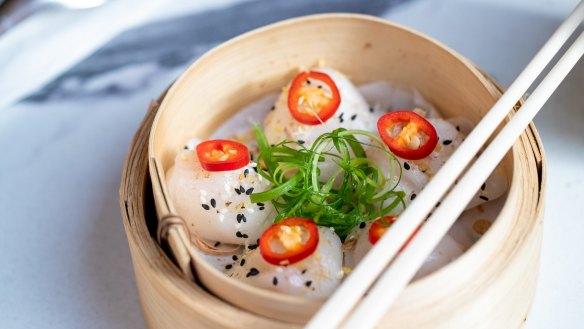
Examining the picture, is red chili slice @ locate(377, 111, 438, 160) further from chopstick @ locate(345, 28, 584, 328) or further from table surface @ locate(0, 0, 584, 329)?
table surface @ locate(0, 0, 584, 329)

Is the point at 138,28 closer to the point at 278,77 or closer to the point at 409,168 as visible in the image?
the point at 278,77

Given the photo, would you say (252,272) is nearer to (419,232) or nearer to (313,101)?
(419,232)

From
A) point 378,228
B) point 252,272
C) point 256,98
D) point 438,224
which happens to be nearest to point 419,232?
point 438,224

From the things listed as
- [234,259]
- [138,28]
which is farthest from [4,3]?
[234,259]

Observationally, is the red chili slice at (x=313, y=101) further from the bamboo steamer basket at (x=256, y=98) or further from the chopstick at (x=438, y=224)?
the chopstick at (x=438, y=224)

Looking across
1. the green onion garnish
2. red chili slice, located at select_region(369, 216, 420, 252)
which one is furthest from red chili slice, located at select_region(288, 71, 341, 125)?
red chili slice, located at select_region(369, 216, 420, 252)

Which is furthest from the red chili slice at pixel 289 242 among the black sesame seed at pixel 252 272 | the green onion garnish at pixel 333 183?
the green onion garnish at pixel 333 183

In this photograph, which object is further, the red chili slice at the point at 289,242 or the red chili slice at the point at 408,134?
the red chili slice at the point at 408,134
